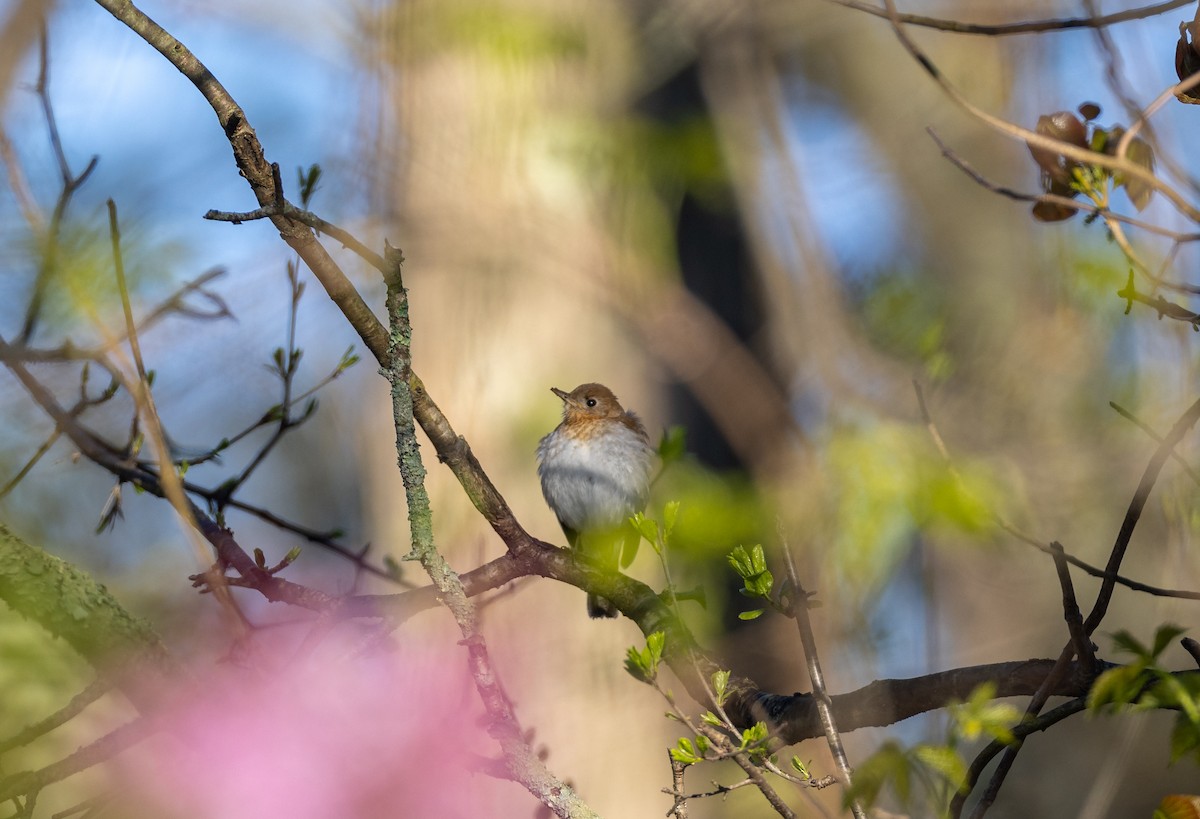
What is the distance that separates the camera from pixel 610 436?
4.77 metres

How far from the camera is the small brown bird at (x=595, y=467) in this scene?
4613mm

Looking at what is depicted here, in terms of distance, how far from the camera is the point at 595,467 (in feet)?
15.2

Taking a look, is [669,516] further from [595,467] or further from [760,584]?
[595,467]

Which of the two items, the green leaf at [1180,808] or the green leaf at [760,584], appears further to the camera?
the green leaf at [760,584]

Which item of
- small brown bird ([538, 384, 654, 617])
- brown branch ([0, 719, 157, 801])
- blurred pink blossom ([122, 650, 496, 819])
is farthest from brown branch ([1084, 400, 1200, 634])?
small brown bird ([538, 384, 654, 617])

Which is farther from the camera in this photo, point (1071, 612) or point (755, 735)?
point (755, 735)

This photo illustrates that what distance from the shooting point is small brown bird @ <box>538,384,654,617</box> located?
4613 mm

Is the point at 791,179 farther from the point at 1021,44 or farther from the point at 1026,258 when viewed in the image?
the point at 1026,258

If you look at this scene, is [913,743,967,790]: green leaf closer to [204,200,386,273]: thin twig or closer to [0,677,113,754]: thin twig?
[204,200,386,273]: thin twig

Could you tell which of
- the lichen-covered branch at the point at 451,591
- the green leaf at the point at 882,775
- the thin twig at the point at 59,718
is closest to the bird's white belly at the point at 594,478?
the thin twig at the point at 59,718

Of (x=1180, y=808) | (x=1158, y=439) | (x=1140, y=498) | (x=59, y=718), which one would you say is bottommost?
(x=1180, y=808)

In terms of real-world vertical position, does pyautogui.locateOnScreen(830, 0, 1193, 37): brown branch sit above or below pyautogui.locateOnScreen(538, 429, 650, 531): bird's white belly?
below

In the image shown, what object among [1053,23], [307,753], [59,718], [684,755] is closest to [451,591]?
[307,753]

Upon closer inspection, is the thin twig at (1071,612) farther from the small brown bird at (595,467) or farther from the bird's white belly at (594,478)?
the bird's white belly at (594,478)
